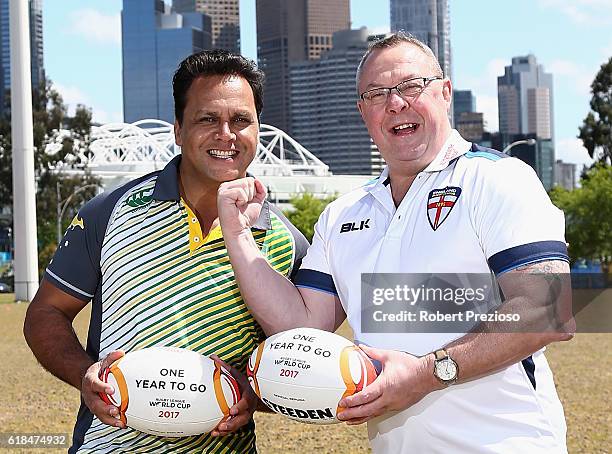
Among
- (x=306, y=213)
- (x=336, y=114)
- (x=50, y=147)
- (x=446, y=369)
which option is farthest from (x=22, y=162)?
(x=336, y=114)

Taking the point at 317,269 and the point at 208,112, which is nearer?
the point at 317,269

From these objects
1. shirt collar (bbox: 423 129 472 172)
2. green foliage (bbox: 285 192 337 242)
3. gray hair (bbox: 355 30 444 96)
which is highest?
gray hair (bbox: 355 30 444 96)

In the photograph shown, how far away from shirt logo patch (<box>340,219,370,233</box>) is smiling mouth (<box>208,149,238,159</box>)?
1.92 feet

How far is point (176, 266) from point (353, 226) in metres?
0.79

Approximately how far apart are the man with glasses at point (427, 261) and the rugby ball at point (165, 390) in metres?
0.35

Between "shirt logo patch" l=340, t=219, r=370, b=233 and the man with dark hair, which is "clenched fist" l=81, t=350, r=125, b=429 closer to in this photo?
the man with dark hair

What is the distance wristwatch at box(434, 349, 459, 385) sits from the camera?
3238mm

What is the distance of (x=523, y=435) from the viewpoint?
11.0 feet

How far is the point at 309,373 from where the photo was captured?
3475mm

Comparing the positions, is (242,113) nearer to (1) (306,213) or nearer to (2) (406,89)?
(2) (406,89)

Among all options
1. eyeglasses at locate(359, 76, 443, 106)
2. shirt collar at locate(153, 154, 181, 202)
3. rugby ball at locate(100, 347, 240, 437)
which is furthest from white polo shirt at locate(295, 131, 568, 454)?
shirt collar at locate(153, 154, 181, 202)

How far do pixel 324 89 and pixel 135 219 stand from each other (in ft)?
621

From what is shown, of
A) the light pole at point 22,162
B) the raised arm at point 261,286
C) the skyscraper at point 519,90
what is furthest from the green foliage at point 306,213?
the skyscraper at point 519,90

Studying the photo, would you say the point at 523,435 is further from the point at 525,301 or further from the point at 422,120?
the point at 422,120
